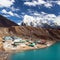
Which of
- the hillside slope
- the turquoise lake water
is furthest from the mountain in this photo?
the turquoise lake water

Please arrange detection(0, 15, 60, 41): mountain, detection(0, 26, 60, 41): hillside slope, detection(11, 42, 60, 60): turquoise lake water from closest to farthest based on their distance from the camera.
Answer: detection(11, 42, 60, 60): turquoise lake water < detection(0, 15, 60, 41): mountain < detection(0, 26, 60, 41): hillside slope

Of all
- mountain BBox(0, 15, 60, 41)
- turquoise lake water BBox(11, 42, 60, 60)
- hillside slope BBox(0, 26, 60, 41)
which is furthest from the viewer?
hillside slope BBox(0, 26, 60, 41)

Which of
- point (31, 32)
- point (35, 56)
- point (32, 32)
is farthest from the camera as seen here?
point (31, 32)

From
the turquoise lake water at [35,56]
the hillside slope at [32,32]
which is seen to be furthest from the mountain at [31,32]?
the turquoise lake water at [35,56]

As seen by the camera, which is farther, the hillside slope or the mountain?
the hillside slope

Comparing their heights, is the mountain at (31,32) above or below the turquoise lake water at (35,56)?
above

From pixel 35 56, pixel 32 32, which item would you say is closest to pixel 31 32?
pixel 32 32

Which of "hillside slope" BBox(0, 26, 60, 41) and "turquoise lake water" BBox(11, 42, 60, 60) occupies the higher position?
"hillside slope" BBox(0, 26, 60, 41)

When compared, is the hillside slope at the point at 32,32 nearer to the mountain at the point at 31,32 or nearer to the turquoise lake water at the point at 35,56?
the mountain at the point at 31,32

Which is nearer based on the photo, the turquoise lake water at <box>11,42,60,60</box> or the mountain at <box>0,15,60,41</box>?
the turquoise lake water at <box>11,42,60,60</box>

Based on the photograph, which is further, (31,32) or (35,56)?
(31,32)

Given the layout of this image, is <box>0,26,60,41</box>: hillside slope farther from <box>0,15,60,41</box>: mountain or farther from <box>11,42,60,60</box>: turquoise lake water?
<box>11,42,60,60</box>: turquoise lake water

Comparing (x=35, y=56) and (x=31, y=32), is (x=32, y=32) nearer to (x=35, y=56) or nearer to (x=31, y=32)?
(x=31, y=32)

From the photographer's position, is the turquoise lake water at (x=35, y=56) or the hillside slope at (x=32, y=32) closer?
the turquoise lake water at (x=35, y=56)
